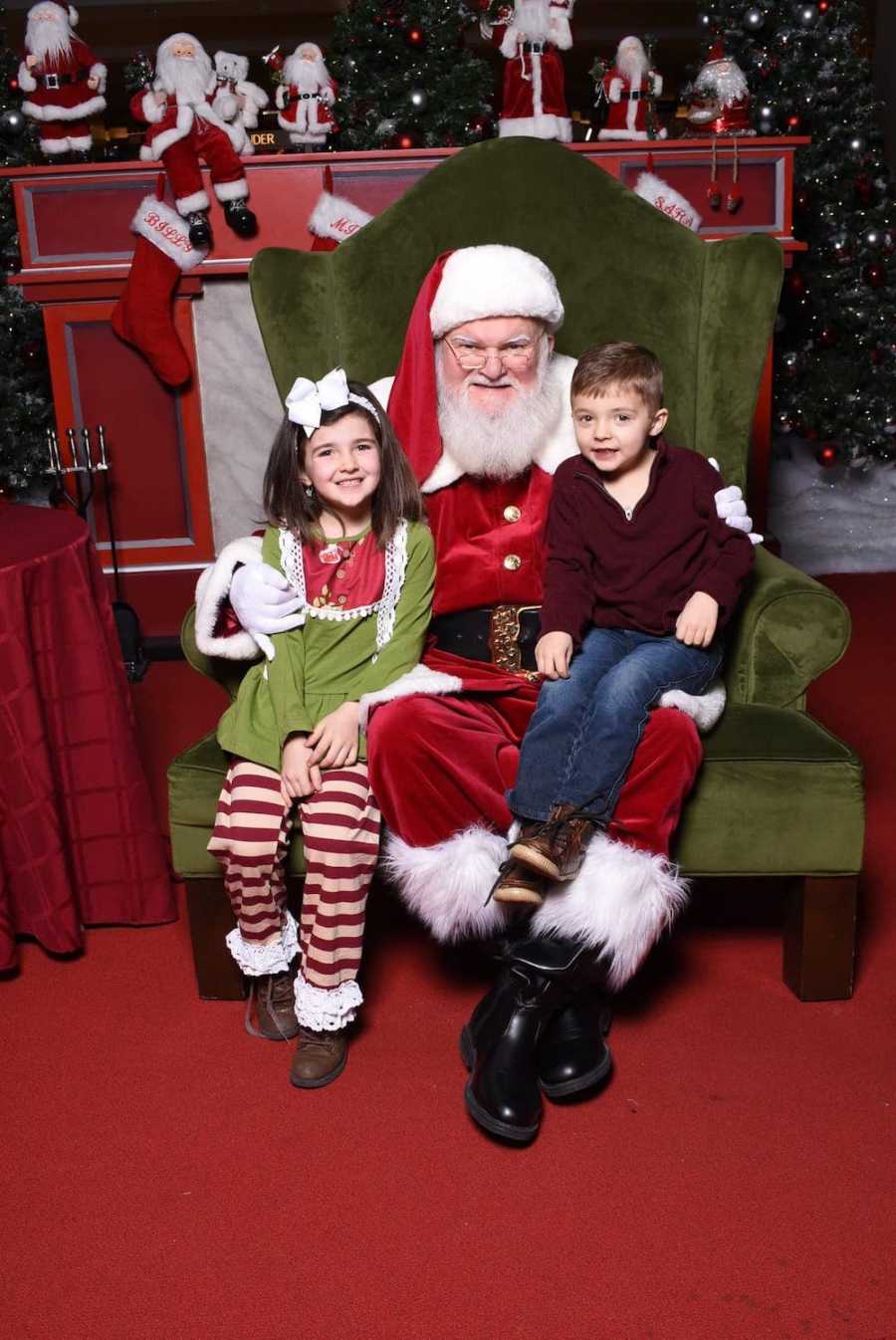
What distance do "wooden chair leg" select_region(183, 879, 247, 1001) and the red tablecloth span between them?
31 cm

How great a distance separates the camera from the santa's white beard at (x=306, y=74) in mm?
4555

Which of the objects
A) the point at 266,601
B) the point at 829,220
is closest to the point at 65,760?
the point at 266,601

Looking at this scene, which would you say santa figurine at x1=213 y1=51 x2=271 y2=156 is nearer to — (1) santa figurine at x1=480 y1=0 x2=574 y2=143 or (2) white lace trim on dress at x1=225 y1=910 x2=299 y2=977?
(1) santa figurine at x1=480 y1=0 x2=574 y2=143

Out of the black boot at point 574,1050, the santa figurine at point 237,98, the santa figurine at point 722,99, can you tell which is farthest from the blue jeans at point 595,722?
the santa figurine at point 237,98

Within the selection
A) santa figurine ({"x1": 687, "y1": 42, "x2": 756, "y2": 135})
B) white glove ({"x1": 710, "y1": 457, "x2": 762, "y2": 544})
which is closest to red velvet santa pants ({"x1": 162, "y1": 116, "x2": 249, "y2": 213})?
santa figurine ({"x1": 687, "y1": 42, "x2": 756, "y2": 135})

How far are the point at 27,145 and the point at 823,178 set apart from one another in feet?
10.8

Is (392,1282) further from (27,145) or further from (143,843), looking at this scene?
(27,145)

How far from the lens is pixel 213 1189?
173cm

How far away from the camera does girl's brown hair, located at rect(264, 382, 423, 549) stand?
81.6 inches

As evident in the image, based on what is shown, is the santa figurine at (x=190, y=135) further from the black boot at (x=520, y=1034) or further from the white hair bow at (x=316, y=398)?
the black boot at (x=520, y=1034)

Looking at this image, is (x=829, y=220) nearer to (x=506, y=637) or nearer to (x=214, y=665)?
(x=506, y=637)

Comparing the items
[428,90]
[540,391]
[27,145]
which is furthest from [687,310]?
[27,145]

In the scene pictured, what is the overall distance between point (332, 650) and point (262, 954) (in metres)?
0.54

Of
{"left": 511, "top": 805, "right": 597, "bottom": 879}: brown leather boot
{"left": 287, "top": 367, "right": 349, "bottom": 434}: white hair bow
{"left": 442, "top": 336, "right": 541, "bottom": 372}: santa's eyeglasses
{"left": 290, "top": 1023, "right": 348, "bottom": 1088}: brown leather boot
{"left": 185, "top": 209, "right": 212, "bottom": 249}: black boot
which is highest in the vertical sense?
{"left": 185, "top": 209, "right": 212, "bottom": 249}: black boot
